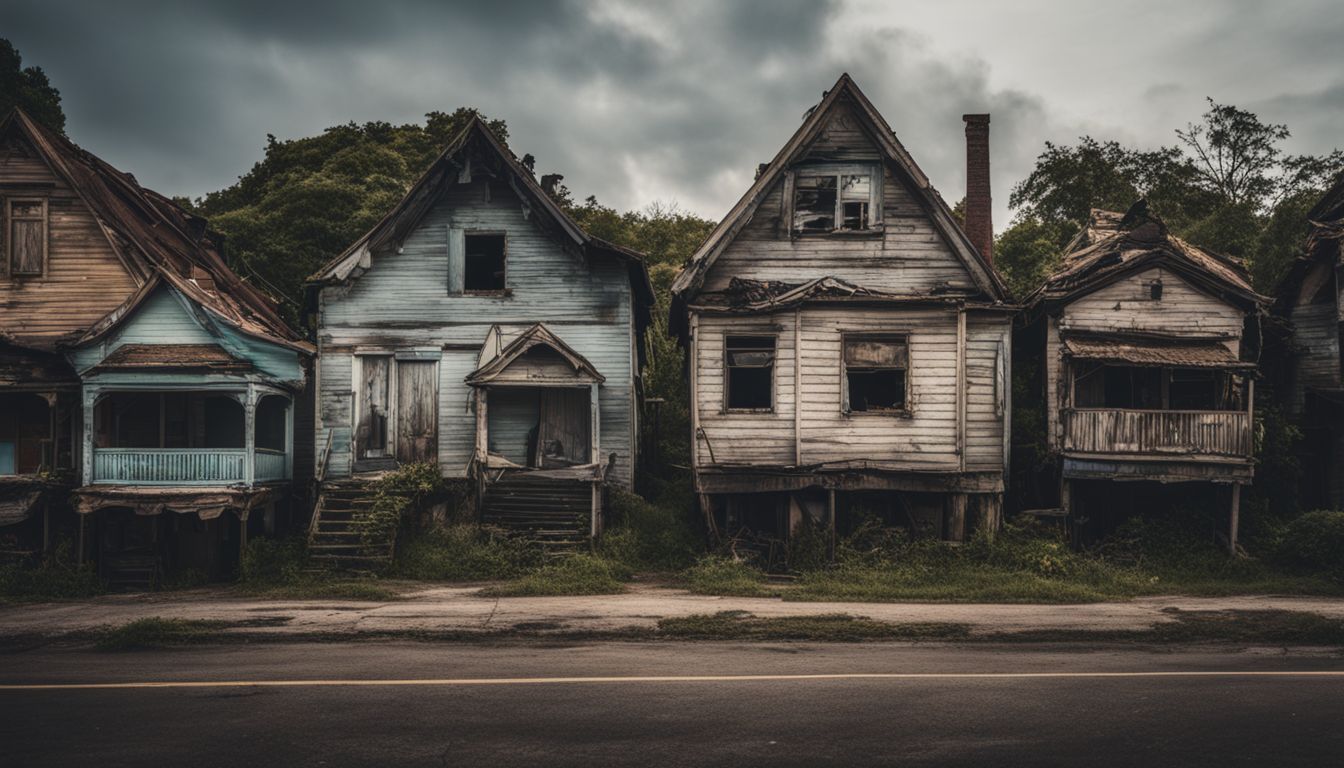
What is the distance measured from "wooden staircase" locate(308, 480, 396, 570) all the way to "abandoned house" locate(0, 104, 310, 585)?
1.53 metres

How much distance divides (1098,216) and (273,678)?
23.0 m

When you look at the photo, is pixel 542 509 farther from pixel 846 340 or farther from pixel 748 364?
pixel 846 340

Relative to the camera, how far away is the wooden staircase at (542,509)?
20.1 metres

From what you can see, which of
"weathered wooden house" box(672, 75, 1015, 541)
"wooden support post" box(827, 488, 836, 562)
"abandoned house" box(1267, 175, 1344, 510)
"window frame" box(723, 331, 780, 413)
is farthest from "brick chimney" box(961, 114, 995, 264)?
"abandoned house" box(1267, 175, 1344, 510)

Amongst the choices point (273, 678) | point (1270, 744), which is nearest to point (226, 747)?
point (273, 678)

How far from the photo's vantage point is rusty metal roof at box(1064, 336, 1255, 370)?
20.6m

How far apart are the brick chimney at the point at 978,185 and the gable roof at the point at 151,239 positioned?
53.8ft

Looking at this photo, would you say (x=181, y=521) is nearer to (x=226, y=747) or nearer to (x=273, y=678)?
(x=273, y=678)

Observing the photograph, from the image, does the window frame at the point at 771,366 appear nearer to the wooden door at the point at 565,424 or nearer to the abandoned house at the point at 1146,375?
the wooden door at the point at 565,424

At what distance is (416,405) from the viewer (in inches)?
877

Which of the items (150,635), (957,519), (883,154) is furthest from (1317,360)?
(150,635)

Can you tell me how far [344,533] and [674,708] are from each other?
40.2 ft

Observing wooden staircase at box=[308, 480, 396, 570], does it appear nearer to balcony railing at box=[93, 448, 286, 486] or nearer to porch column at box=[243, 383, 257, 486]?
porch column at box=[243, 383, 257, 486]

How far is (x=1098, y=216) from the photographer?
25.3m
